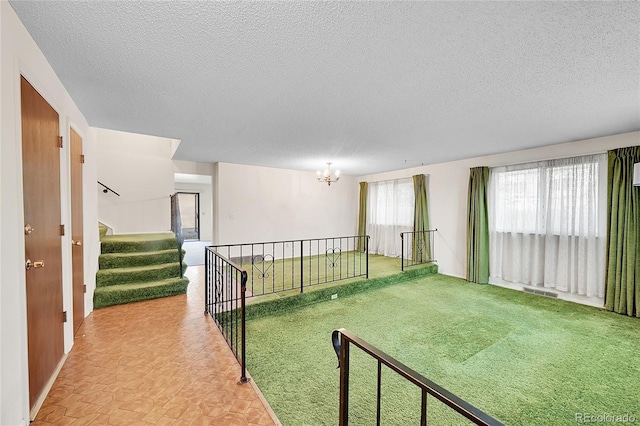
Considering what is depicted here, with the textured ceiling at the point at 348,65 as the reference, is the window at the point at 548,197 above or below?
below

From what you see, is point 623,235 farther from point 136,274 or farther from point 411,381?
point 136,274

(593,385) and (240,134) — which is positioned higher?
(240,134)

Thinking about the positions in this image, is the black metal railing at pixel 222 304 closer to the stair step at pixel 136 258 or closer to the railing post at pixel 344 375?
the stair step at pixel 136 258

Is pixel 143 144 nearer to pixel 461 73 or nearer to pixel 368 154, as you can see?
pixel 368 154

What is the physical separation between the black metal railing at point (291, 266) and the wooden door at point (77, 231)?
1.42 meters

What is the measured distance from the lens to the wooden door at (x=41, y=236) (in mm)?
1644

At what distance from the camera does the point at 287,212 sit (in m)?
6.76

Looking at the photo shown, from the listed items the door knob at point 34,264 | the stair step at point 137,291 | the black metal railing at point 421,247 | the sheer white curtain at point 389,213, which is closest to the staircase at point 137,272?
the stair step at point 137,291

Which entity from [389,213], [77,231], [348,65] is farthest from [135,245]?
[389,213]

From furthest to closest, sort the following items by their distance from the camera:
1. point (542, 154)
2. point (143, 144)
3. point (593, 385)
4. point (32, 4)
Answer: point (143, 144), point (542, 154), point (593, 385), point (32, 4)

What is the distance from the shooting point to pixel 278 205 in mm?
6602

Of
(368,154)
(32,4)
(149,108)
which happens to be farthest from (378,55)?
(368,154)

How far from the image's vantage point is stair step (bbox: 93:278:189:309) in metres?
3.38

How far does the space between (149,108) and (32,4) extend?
56.3 inches
